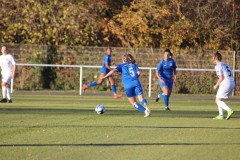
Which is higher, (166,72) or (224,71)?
(224,71)

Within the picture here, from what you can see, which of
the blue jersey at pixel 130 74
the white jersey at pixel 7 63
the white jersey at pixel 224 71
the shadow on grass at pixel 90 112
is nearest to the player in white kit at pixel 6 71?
the white jersey at pixel 7 63

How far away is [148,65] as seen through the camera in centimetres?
3522

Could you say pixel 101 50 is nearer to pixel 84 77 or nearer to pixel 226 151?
pixel 84 77

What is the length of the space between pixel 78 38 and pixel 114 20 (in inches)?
91.8

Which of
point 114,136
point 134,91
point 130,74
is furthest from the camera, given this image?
point 134,91

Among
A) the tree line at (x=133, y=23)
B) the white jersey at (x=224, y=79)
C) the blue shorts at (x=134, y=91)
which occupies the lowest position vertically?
the blue shorts at (x=134, y=91)

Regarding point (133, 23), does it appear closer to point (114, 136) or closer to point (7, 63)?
point (7, 63)

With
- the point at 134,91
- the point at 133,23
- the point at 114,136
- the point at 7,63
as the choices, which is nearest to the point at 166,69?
the point at 134,91

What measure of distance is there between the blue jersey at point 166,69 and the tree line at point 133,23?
14763 mm

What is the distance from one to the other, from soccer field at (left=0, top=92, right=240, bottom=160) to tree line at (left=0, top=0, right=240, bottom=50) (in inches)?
717

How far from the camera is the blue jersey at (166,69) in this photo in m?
21.1

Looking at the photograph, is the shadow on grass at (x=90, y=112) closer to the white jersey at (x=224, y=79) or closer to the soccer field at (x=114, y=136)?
the soccer field at (x=114, y=136)

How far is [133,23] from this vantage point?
35906 millimetres

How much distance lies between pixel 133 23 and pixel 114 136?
79.0 ft
